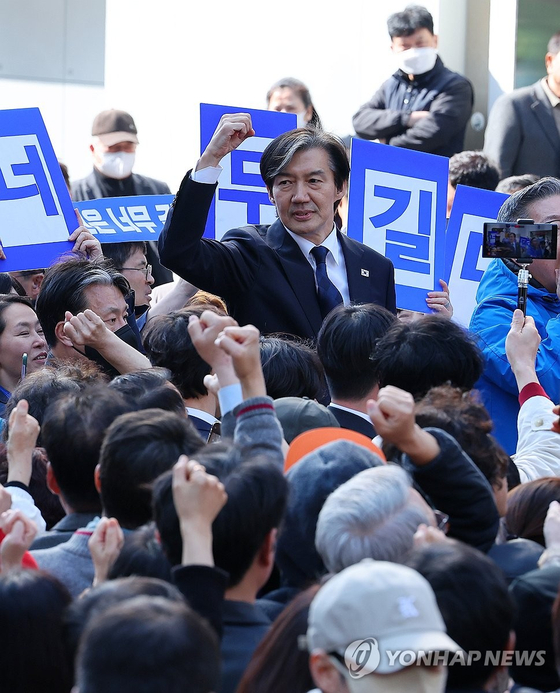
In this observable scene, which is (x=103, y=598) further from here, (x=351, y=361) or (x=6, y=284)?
(x=6, y=284)

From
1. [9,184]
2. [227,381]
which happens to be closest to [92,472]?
[227,381]

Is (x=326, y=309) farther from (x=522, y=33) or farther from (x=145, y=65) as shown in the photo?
(x=522, y=33)

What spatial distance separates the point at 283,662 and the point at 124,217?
4.30 metres

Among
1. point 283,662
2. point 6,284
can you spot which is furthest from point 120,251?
point 283,662

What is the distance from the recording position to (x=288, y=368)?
12.6 feet

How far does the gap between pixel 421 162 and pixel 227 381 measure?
9.88 ft

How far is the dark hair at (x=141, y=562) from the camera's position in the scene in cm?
247

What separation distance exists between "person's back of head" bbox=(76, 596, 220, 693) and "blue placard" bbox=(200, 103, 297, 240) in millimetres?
3940

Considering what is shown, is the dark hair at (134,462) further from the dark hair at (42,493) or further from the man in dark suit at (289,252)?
the man in dark suit at (289,252)

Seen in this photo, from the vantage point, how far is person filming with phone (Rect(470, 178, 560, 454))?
4.38 meters

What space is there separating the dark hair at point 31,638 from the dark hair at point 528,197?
3.08 meters

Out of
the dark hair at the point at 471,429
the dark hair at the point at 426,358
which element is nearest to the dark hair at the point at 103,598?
the dark hair at the point at 471,429

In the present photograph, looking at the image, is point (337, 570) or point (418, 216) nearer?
point (337, 570)

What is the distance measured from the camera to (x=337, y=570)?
2.39 meters
